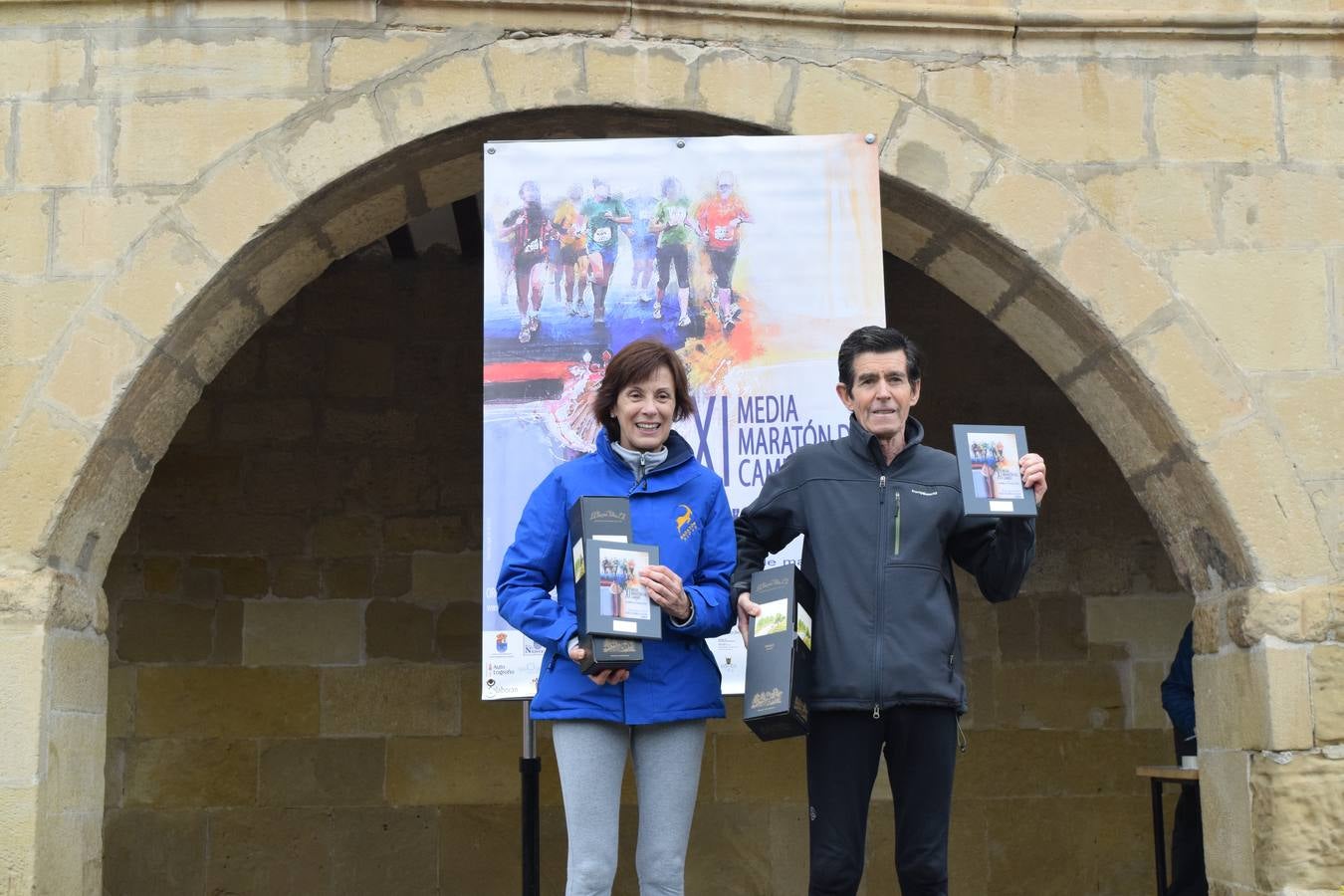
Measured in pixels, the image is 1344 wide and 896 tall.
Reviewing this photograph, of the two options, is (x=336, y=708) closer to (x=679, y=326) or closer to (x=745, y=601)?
(x=679, y=326)

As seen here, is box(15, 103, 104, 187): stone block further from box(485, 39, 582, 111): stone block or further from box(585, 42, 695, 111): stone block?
box(585, 42, 695, 111): stone block

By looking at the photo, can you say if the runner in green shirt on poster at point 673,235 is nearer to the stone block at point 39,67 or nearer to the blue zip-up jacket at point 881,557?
the blue zip-up jacket at point 881,557

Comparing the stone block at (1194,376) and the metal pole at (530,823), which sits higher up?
the stone block at (1194,376)

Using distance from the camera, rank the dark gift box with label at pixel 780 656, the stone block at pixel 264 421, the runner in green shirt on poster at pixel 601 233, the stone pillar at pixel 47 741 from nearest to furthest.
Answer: the dark gift box with label at pixel 780 656
the stone pillar at pixel 47 741
the runner in green shirt on poster at pixel 601 233
the stone block at pixel 264 421

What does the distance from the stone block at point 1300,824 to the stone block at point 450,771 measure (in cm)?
274

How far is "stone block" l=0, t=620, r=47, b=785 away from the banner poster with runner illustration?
1.15m

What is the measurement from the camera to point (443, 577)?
5.69 meters

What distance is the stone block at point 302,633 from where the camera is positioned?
18.4 feet

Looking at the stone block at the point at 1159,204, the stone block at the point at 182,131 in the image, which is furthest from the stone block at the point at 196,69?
the stone block at the point at 1159,204

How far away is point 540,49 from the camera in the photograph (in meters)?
4.08

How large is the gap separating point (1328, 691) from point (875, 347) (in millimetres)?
1580

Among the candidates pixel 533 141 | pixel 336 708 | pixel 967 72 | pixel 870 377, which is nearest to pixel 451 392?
pixel 336 708

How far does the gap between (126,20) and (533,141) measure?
113 cm

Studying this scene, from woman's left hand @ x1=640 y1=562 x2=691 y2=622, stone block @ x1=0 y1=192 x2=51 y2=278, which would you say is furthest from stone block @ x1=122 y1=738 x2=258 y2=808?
woman's left hand @ x1=640 y1=562 x2=691 y2=622
